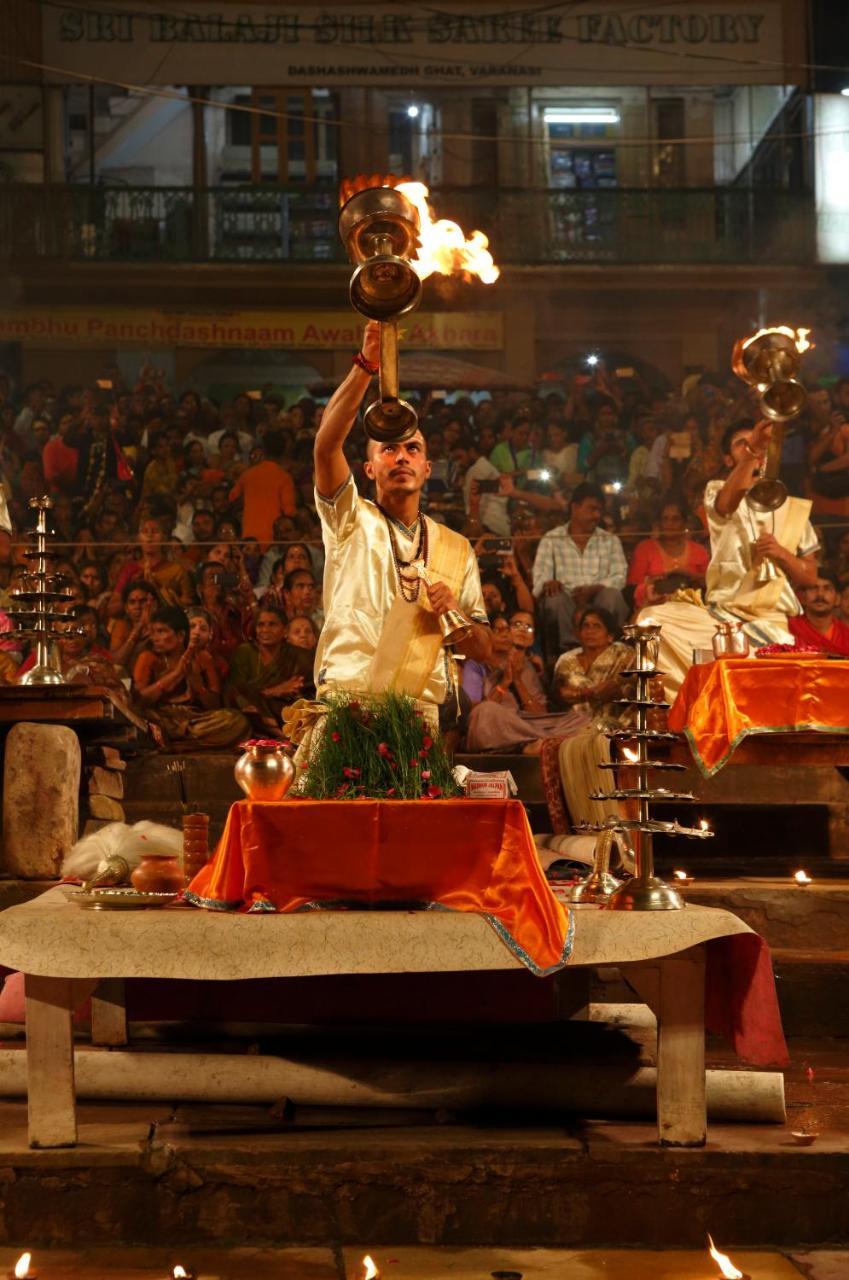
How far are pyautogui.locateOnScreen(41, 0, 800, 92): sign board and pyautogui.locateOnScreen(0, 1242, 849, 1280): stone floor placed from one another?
35.0 ft

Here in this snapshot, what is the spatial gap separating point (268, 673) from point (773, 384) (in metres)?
4.30

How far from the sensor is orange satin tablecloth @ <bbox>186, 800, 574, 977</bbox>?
4.03 metres

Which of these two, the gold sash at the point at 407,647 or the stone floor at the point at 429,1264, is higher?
the gold sash at the point at 407,647

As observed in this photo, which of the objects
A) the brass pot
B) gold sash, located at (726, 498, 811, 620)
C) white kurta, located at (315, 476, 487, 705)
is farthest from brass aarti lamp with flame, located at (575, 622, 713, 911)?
gold sash, located at (726, 498, 811, 620)

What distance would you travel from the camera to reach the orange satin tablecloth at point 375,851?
4031mm

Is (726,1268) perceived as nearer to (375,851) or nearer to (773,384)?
(375,851)

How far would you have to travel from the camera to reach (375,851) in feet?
13.3

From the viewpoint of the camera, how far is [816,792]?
8461mm

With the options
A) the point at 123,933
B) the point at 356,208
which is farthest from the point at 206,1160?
the point at 356,208

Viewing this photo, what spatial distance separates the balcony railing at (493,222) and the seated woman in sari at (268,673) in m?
5.23

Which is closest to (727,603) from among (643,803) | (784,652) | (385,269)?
(784,652)

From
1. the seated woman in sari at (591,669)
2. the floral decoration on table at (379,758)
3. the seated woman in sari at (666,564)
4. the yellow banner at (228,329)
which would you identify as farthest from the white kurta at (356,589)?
the yellow banner at (228,329)

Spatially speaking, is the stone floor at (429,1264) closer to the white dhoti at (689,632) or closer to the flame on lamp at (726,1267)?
the flame on lamp at (726,1267)

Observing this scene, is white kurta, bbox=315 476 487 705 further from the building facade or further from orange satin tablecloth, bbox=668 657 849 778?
the building facade
